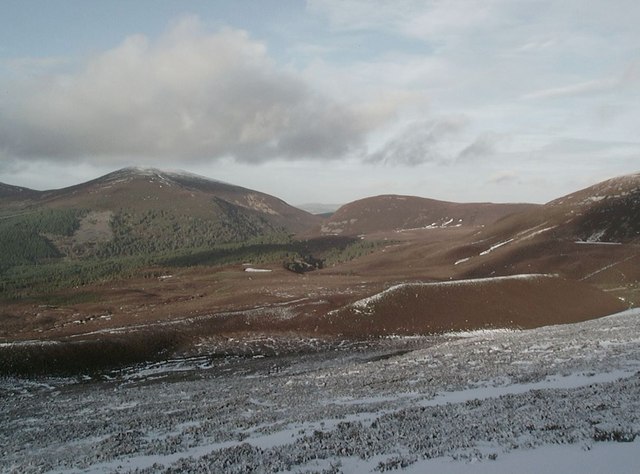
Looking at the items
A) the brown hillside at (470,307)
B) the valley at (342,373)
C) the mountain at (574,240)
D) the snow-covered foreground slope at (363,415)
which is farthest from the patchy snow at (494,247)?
the snow-covered foreground slope at (363,415)

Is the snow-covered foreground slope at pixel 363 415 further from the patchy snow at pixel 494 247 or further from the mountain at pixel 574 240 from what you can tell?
the patchy snow at pixel 494 247

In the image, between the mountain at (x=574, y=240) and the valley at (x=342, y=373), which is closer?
the valley at (x=342, y=373)

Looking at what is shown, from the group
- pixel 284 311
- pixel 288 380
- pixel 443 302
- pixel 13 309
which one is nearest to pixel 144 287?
pixel 13 309

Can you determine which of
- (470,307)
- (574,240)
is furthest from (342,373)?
(574,240)

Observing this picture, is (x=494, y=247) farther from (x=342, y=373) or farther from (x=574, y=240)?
(x=342, y=373)

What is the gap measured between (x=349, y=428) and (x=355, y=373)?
44.6 ft

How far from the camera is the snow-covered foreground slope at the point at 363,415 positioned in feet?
43.3

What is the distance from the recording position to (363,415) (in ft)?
64.4

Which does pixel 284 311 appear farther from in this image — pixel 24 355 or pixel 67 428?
pixel 67 428

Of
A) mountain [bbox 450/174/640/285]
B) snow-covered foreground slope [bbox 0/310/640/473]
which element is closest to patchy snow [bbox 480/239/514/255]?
mountain [bbox 450/174/640/285]

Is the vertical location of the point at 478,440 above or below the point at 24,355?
above

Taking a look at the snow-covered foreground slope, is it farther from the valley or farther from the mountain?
the mountain

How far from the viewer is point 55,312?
75375mm

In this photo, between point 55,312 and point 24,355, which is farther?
point 55,312
